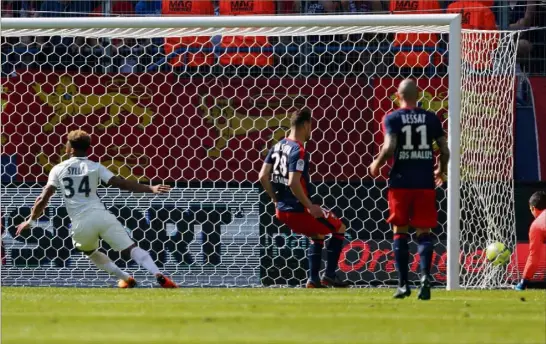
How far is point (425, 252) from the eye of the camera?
8.67 m

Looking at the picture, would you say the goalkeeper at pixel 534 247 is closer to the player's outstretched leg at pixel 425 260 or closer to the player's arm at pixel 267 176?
the player's arm at pixel 267 176

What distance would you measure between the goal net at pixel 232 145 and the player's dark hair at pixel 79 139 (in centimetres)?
154

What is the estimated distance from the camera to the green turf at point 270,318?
6203mm

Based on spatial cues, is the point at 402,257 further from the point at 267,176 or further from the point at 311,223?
the point at 267,176

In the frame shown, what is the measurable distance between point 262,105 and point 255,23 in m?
1.71

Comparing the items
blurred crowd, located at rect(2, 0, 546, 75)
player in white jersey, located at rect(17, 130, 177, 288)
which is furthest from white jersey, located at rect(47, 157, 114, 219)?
blurred crowd, located at rect(2, 0, 546, 75)

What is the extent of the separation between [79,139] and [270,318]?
163 inches

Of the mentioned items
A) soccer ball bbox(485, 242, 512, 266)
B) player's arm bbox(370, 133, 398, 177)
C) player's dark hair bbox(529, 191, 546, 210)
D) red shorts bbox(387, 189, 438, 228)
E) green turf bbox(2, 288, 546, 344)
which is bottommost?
soccer ball bbox(485, 242, 512, 266)

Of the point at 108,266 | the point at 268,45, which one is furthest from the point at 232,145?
the point at 108,266

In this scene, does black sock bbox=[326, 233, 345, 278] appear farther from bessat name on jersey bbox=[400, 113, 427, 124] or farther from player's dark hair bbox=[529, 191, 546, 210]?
bessat name on jersey bbox=[400, 113, 427, 124]

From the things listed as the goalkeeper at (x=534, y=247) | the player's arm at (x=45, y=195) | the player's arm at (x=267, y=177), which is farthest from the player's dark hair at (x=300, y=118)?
the goalkeeper at (x=534, y=247)

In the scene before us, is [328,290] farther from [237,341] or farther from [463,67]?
[237,341]

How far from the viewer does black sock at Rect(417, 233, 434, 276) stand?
857 centimetres

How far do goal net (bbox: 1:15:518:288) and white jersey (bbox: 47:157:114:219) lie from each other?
172 centimetres
